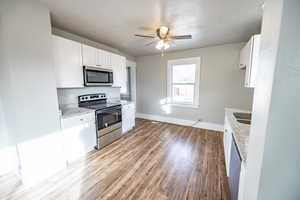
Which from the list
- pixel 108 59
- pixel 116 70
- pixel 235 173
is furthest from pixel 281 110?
pixel 116 70

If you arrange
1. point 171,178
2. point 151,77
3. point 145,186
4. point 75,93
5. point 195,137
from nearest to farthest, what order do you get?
point 145,186 < point 171,178 < point 75,93 < point 195,137 < point 151,77

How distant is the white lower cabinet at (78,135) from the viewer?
2.06 m

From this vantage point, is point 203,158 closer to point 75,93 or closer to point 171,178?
point 171,178

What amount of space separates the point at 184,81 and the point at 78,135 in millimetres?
3383

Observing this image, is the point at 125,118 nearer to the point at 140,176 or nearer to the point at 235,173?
the point at 140,176

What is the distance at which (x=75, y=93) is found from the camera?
8.97ft

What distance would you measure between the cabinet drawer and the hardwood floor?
70 centimetres

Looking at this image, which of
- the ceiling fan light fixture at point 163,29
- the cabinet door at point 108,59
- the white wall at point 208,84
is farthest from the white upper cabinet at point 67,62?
the white wall at point 208,84

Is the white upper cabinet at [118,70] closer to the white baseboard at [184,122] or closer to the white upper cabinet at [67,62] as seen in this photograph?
the white upper cabinet at [67,62]

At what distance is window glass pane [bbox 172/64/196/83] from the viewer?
3.92 metres

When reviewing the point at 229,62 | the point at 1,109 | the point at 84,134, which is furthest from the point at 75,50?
the point at 229,62

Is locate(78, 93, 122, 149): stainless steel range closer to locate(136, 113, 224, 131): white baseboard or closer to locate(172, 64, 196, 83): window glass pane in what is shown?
locate(136, 113, 224, 131): white baseboard

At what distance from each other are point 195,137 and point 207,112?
1011mm

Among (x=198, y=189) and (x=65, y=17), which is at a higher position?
(x=65, y=17)
